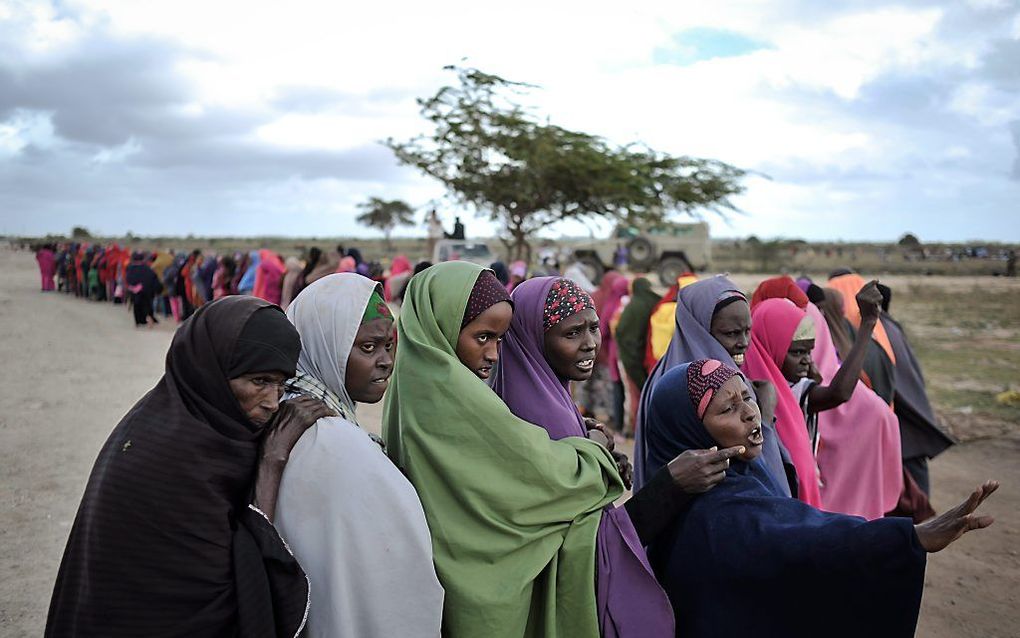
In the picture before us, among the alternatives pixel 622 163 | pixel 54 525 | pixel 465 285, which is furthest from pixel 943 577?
pixel 622 163

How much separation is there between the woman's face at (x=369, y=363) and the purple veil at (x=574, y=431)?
1.56ft

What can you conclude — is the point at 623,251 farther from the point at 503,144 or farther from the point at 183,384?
the point at 183,384

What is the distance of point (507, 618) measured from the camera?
7.13ft

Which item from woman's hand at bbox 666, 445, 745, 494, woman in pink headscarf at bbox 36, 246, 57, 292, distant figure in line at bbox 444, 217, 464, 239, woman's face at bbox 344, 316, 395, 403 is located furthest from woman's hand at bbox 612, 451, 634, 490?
woman in pink headscarf at bbox 36, 246, 57, 292

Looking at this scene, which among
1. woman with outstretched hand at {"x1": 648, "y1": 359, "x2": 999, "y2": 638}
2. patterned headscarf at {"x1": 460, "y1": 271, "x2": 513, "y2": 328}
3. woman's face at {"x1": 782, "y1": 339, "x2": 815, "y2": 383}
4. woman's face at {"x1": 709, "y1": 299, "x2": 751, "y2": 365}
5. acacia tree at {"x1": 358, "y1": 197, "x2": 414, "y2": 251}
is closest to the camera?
woman with outstretched hand at {"x1": 648, "y1": 359, "x2": 999, "y2": 638}

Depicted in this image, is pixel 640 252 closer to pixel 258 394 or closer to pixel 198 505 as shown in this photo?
pixel 258 394

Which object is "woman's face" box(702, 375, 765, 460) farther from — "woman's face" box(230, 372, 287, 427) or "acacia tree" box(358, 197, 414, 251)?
"acacia tree" box(358, 197, 414, 251)

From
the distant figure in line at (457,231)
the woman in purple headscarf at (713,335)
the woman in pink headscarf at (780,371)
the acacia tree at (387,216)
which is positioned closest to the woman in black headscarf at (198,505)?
the woman in purple headscarf at (713,335)

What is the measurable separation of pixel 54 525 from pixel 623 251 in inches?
979

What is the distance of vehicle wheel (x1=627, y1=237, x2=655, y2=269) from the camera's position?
28469 mm

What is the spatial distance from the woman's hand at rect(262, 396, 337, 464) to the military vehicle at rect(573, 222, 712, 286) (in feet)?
84.8

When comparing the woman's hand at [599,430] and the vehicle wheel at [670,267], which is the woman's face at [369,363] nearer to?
the woman's hand at [599,430]

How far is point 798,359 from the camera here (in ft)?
12.4

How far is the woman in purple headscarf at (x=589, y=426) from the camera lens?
227 cm
